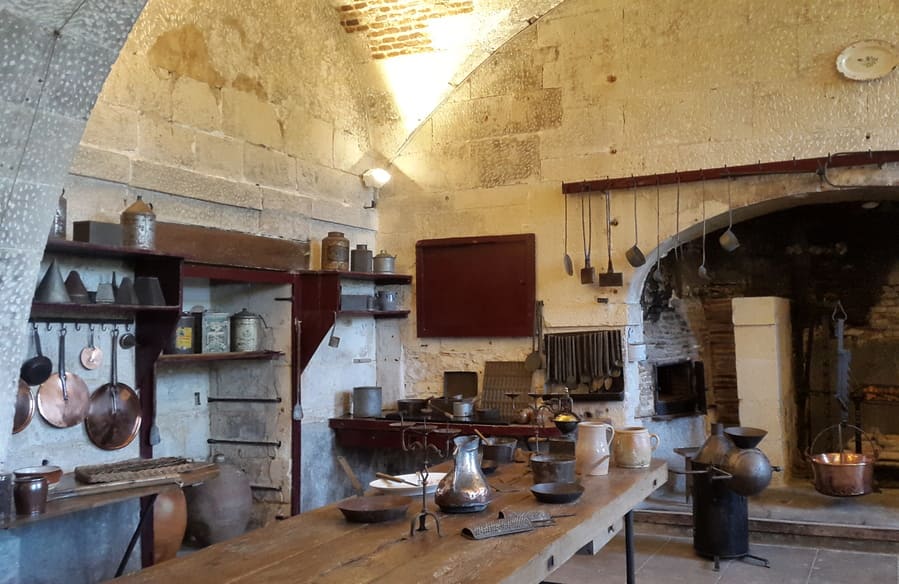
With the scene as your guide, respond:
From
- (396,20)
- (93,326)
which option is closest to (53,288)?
(93,326)

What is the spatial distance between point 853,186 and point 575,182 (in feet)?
5.65

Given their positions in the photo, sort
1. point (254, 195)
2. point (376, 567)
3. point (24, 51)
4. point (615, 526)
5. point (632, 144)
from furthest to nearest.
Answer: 1. point (632, 144)
2. point (254, 195)
3. point (615, 526)
4. point (376, 567)
5. point (24, 51)

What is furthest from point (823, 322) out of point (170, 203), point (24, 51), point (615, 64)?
point (24, 51)

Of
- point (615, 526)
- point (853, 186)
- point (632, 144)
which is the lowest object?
point (615, 526)

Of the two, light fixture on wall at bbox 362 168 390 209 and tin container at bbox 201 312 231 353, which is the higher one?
light fixture on wall at bbox 362 168 390 209

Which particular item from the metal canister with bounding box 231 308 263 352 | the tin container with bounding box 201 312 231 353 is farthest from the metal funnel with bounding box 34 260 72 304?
the metal canister with bounding box 231 308 263 352

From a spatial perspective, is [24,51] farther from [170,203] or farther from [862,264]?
[862,264]

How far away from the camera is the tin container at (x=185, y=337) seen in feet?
15.2

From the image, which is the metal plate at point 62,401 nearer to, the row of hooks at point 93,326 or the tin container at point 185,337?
the row of hooks at point 93,326

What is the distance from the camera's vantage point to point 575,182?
18.3 ft

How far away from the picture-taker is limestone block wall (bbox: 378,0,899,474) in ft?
16.4

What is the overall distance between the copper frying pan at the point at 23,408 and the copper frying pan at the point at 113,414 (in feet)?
1.07

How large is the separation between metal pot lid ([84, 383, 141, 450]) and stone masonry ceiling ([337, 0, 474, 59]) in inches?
122

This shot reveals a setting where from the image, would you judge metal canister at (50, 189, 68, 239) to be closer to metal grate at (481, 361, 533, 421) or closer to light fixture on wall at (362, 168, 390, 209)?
light fixture on wall at (362, 168, 390, 209)
